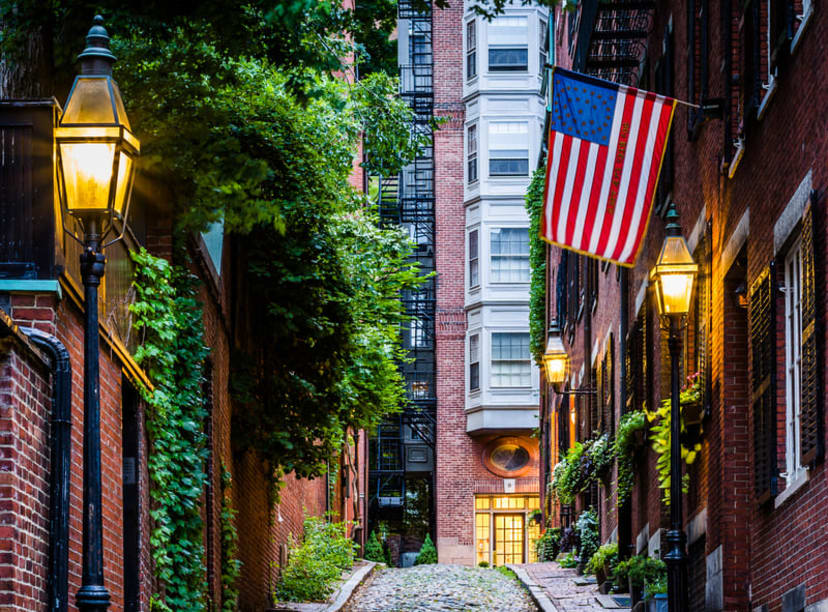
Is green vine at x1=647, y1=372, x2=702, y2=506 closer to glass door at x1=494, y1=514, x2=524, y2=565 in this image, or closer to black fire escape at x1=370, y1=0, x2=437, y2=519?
glass door at x1=494, y1=514, x2=524, y2=565

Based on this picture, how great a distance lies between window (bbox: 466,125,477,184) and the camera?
4812 centimetres

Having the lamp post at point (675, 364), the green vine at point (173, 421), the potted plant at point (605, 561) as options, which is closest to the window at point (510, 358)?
the potted plant at point (605, 561)

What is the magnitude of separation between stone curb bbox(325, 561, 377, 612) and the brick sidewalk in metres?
3.12

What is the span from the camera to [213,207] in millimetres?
12242

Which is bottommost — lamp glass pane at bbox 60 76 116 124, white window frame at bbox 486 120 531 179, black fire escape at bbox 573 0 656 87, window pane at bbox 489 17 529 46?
lamp glass pane at bbox 60 76 116 124

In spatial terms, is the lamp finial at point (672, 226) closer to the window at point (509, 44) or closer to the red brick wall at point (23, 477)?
the red brick wall at point (23, 477)

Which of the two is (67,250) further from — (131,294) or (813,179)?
(813,179)

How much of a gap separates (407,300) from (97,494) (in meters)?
41.1

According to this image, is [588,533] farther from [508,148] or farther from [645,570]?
[508,148]

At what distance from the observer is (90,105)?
8273mm

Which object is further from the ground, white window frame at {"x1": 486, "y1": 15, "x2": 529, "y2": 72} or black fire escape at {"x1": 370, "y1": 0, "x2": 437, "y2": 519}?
white window frame at {"x1": 486, "y1": 15, "x2": 529, "y2": 72}

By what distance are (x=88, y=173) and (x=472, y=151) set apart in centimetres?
4044

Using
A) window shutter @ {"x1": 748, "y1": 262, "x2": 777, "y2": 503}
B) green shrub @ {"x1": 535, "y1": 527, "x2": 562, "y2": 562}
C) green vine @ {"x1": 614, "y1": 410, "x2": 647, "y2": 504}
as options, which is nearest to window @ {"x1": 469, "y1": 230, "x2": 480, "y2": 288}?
green shrub @ {"x1": 535, "y1": 527, "x2": 562, "y2": 562}

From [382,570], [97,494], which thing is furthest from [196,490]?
[382,570]
